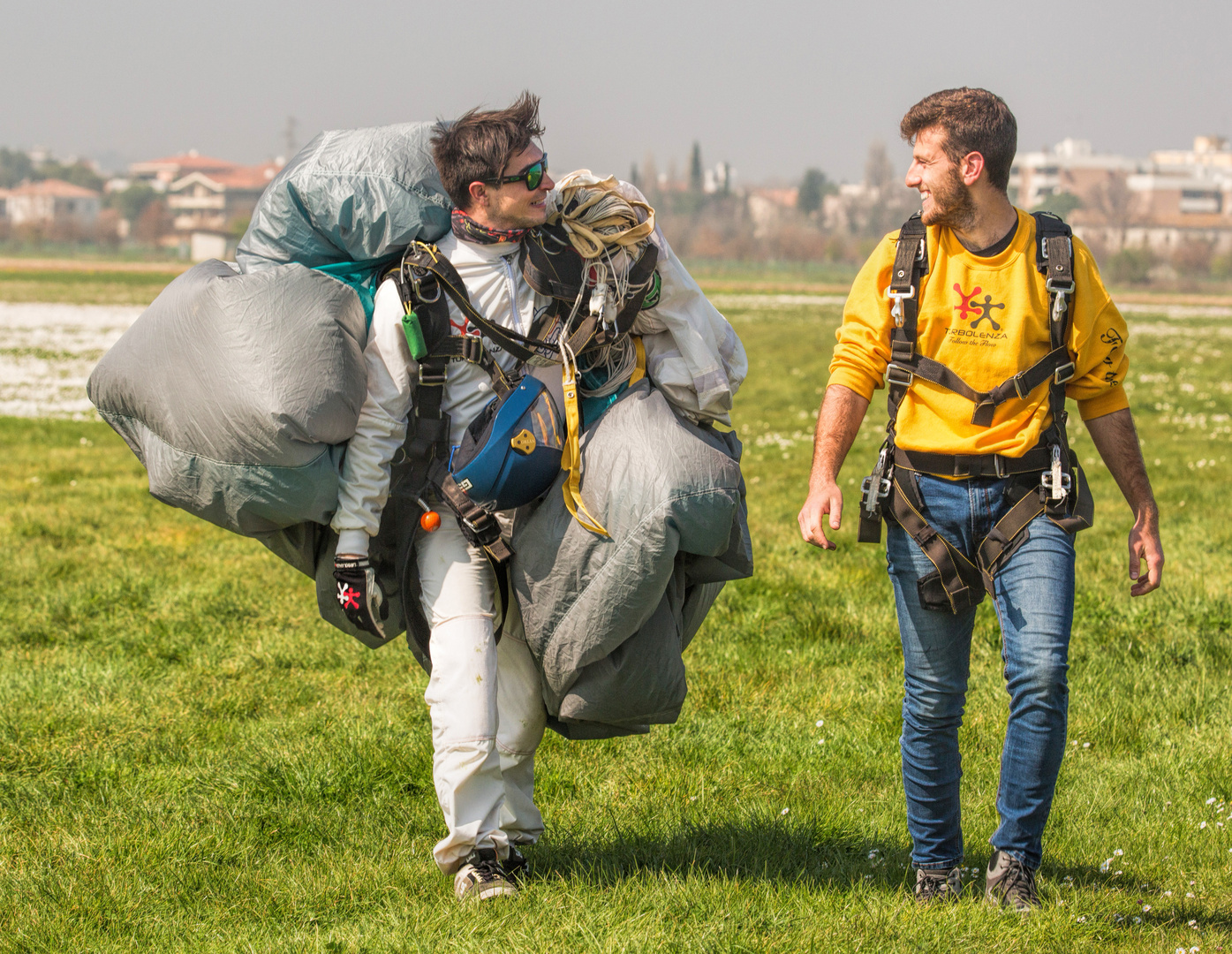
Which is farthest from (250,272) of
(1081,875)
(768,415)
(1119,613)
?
(768,415)

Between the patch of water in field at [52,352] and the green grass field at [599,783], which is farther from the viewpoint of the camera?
the patch of water in field at [52,352]

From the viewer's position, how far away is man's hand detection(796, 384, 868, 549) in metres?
3.75

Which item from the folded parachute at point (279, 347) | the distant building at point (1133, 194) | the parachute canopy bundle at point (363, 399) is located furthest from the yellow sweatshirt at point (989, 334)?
the distant building at point (1133, 194)

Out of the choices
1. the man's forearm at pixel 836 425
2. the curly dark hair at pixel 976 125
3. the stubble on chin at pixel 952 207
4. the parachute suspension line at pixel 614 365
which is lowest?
the man's forearm at pixel 836 425

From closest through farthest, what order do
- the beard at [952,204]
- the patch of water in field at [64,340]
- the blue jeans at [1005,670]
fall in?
the blue jeans at [1005,670] → the beard at [952,204] → the patch of water in field at [64,340]

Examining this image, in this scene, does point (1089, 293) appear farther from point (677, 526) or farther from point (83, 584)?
point (83, 584)

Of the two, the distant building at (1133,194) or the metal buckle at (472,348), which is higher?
the metal buckle at (472,348)

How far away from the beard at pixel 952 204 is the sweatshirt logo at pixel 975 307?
20cm

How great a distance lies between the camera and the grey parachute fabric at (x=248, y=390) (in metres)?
3.62

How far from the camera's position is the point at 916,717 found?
391 centimetres

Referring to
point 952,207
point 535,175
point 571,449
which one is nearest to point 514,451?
point 571,449

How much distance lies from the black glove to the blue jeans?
1.60m

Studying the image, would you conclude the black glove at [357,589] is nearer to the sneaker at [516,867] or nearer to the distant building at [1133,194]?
the sneaker at [516,867]

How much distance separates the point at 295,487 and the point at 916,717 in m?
2.04
